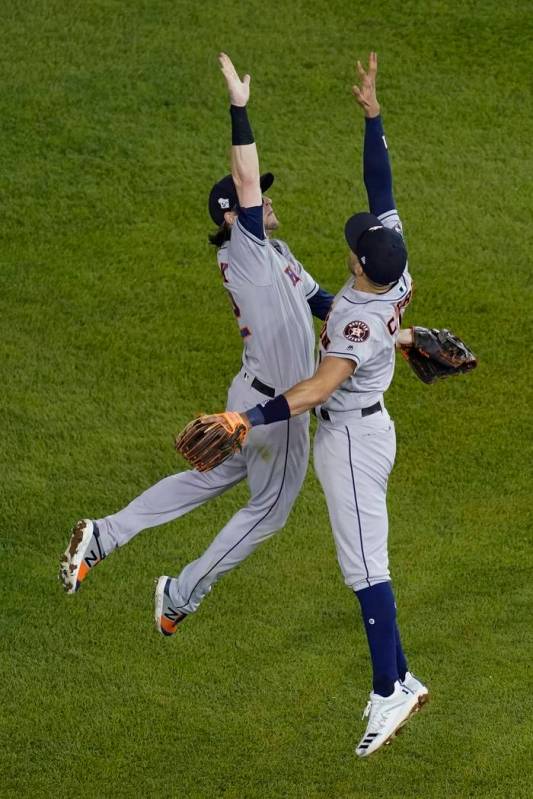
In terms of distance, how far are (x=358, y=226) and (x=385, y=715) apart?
7.34 feet

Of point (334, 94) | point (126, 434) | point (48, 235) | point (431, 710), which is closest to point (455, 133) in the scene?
point (334, 94)

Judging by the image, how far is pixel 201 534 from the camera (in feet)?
31.7

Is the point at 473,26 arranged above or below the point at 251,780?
above

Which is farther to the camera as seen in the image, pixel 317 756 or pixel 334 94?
pixel 334 94

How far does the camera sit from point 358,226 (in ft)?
21.9

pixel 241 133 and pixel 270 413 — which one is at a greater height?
pixel 241 133

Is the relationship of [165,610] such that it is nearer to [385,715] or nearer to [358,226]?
[385,715]

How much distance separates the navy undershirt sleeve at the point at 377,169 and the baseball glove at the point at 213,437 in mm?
1401

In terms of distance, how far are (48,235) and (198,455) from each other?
19.2ft

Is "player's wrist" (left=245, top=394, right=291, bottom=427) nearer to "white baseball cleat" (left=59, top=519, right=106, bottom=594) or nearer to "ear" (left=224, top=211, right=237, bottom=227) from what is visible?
"ear" (left=224, top=211, right=237, bottom=227)

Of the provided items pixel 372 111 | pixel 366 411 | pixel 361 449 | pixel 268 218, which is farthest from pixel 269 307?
pixel 372 111

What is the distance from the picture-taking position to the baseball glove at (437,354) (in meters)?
7.43

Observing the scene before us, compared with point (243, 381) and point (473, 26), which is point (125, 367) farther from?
point (473, 26)

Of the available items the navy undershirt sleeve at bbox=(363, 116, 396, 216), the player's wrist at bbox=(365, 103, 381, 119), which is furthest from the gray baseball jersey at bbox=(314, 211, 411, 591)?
the player's wrist at bbox=(365, 103, 381, 119)
